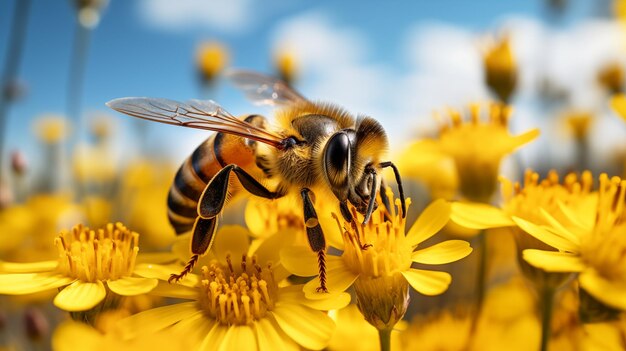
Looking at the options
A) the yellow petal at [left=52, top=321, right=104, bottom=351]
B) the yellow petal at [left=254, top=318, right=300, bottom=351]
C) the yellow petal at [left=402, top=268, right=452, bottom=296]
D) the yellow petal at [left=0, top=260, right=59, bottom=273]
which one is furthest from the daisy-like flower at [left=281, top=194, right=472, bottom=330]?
the yellow petal at [left=0, top=260, right=59, bottom=273]

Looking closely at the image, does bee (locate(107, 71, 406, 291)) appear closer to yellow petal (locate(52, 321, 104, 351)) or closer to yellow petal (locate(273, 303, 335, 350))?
yellow petal (locate(273, 303, 335, 350))

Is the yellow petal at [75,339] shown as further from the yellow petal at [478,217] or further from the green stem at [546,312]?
the green stem at [546,312]

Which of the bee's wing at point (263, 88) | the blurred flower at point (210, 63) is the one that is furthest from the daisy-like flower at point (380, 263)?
the blurred flower at point (210, 63)

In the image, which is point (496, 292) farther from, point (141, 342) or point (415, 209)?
point (415, 209)

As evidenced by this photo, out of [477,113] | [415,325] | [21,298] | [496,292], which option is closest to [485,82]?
[477,113]

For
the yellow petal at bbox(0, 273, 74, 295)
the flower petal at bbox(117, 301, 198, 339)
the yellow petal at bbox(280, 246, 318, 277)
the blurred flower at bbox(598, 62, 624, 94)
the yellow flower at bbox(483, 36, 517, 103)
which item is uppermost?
the blurred flower at bbox(598, 62, 624, 94)

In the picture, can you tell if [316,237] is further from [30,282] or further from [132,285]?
[30,282]

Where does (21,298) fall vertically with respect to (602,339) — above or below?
below

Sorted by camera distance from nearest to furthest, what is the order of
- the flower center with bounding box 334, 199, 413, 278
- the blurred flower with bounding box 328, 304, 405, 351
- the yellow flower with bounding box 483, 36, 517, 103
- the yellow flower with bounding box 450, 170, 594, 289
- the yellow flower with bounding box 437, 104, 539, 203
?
the flower center with bounding box 334, 199, 413, 278
the yellow flower with bounding box 450, 170, 594, 289
the blurred flower with bounding box 328, 304, 405, 351
the yellow flower with bounding box 437, 104, 539, 203
the yellow flower with bounding box 483, 36, 517, 103
